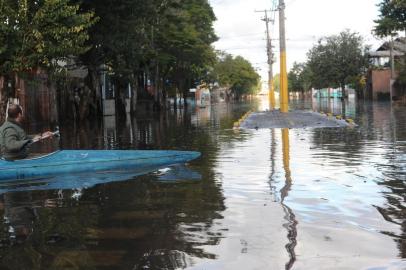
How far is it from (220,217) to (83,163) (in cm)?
465

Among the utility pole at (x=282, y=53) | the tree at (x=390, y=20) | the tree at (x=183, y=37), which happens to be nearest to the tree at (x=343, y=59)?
the tree at (x=183, y=37)

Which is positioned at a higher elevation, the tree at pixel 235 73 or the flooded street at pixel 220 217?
the tree at pixel 235 73

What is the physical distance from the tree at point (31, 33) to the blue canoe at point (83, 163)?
7.63m

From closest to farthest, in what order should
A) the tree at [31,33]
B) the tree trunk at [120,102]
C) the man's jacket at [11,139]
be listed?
the man's jacket at [11,139], the tree at [31,33], the tree trunk at [120,102]

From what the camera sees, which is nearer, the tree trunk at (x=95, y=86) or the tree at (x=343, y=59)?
the tree trunk at (x=95, y=86)

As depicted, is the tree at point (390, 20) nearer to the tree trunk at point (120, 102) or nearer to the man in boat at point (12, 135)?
the tree trunk at point (120, 102)

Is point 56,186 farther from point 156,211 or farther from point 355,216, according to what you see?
point 355,216

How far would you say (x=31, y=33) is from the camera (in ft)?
59.3

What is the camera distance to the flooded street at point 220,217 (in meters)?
5.46

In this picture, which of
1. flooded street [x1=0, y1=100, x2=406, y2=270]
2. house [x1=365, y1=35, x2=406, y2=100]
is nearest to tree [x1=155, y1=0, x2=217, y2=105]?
house [x1=365, y1=35, x2=406, y2=100]

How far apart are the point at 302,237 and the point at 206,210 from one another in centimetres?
183

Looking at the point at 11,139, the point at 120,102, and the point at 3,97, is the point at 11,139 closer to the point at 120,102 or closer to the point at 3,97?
the point at 3,97

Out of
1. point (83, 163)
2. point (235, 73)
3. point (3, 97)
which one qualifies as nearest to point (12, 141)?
point (83, 163)

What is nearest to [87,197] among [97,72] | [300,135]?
[300,135]
